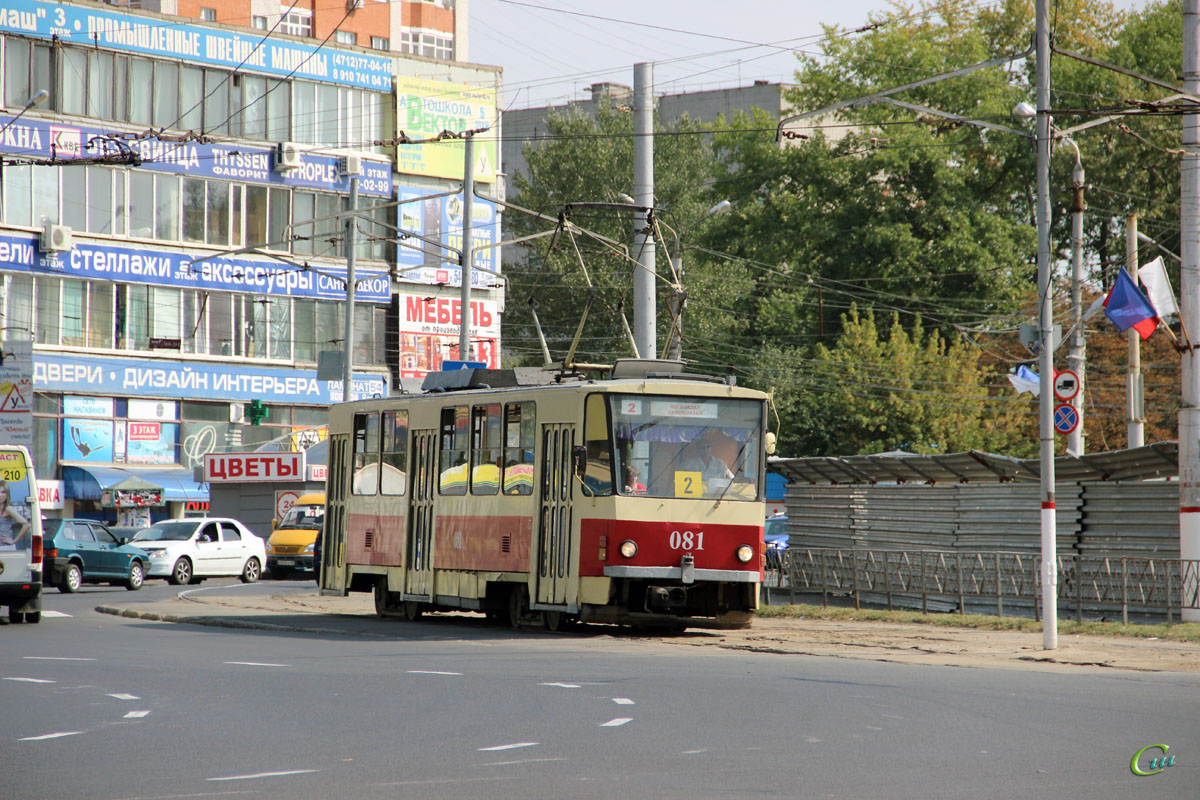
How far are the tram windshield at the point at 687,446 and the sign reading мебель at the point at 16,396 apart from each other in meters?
17.0

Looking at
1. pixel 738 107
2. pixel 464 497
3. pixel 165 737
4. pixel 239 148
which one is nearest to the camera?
pixel 165 737

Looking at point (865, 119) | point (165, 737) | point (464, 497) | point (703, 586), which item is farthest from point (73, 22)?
point (165, 737)

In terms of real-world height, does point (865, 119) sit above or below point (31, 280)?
above

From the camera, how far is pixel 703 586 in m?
20.5

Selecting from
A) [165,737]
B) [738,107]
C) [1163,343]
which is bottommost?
[165,737]

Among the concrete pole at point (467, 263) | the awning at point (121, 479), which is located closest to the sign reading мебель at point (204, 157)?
the awning at point (121, 479)

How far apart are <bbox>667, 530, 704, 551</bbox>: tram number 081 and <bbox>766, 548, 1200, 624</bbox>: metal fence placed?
18.0 ft

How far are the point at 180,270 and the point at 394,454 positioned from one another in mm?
32189

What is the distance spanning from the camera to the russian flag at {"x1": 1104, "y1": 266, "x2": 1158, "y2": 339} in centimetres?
2694

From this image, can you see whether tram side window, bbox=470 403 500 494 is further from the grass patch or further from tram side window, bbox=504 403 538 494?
the grass patch

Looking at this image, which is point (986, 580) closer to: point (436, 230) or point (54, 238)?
point (54, 238)

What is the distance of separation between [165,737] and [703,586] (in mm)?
10508

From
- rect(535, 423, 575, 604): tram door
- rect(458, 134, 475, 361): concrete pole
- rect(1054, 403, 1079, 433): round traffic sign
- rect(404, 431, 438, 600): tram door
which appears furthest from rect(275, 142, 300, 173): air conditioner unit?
rect(535, 423, 575, 604): tram door

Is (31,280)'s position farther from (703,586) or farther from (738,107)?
(738,107)
